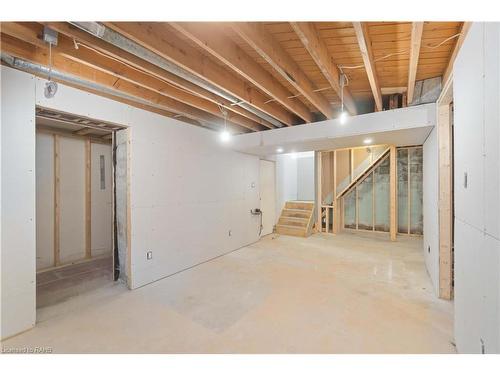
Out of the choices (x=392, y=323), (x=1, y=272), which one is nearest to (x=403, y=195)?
(x=392, y=323)

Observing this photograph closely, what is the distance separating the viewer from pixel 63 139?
3.70 metres

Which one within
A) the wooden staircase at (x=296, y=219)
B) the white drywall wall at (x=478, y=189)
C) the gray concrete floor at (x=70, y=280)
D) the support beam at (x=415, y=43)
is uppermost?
the support beam at (x=415, y=43)

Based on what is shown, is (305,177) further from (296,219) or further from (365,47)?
(365,47)

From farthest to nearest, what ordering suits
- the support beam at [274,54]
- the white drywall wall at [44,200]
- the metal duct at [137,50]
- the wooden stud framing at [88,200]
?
the wooden stud framing at [88,200], the white drywall wall at [44,200], the support beam at [274,54], the metal duct at [137,50]

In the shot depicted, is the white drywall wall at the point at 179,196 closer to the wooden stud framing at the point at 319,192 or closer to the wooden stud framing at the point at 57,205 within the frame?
the wooden stud framing at the point at 57,205

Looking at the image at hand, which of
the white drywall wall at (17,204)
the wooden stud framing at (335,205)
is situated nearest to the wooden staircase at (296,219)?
the wooden stud framing at (335,205)

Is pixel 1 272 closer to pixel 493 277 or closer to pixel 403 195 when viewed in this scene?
pixel 493 277

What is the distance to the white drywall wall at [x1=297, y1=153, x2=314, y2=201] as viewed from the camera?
7.92 metres

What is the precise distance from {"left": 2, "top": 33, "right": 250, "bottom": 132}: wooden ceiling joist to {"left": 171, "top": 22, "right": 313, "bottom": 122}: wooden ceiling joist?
4.27 ft

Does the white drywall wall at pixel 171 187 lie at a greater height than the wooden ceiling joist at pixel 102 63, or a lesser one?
lesser

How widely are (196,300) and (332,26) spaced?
2.93 meters

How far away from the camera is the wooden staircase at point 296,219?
570 cm

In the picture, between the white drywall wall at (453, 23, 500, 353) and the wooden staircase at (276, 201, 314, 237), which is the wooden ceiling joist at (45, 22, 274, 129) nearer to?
the white drywall wall at (453, 23, 500, 353)

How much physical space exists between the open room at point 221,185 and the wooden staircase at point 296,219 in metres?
1.10
